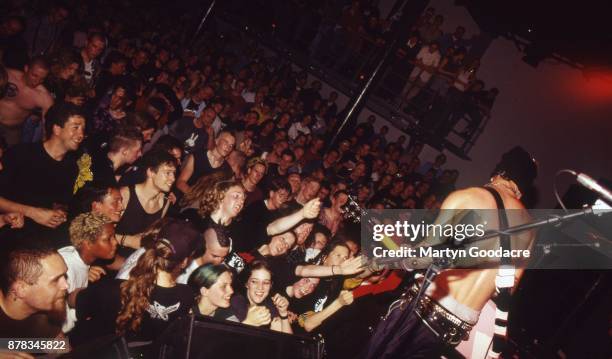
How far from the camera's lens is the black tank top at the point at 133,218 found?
2.98 meters

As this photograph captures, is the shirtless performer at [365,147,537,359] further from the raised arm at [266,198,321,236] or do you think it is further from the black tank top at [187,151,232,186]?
the black tank top at [187,151,232,186]

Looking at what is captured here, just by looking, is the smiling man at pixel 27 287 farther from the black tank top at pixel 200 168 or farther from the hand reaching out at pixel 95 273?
the black tank top at pixel 200 168

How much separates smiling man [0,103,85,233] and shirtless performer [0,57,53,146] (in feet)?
1.52

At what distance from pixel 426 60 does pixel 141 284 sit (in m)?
7.76

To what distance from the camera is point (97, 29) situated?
13.4 ft

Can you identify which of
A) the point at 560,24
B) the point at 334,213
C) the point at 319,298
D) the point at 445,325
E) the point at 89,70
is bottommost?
the point at 319,298

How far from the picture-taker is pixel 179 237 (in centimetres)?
251

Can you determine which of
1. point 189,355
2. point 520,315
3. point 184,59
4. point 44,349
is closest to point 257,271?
point 189,355

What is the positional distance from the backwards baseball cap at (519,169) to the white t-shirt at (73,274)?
114 inches

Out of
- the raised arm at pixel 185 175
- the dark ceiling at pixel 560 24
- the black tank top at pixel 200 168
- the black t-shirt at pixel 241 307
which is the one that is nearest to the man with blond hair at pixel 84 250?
the black t-shirt at pixel 241 307

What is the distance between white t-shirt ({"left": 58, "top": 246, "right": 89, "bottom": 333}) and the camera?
2229mm

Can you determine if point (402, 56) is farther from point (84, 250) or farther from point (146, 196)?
point (84, 250)

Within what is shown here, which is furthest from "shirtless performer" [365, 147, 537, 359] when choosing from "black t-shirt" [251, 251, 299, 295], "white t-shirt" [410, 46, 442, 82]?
"white t-shirt" [410, 46, 442, 82]

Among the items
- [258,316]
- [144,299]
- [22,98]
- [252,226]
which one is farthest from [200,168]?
[144,299]
